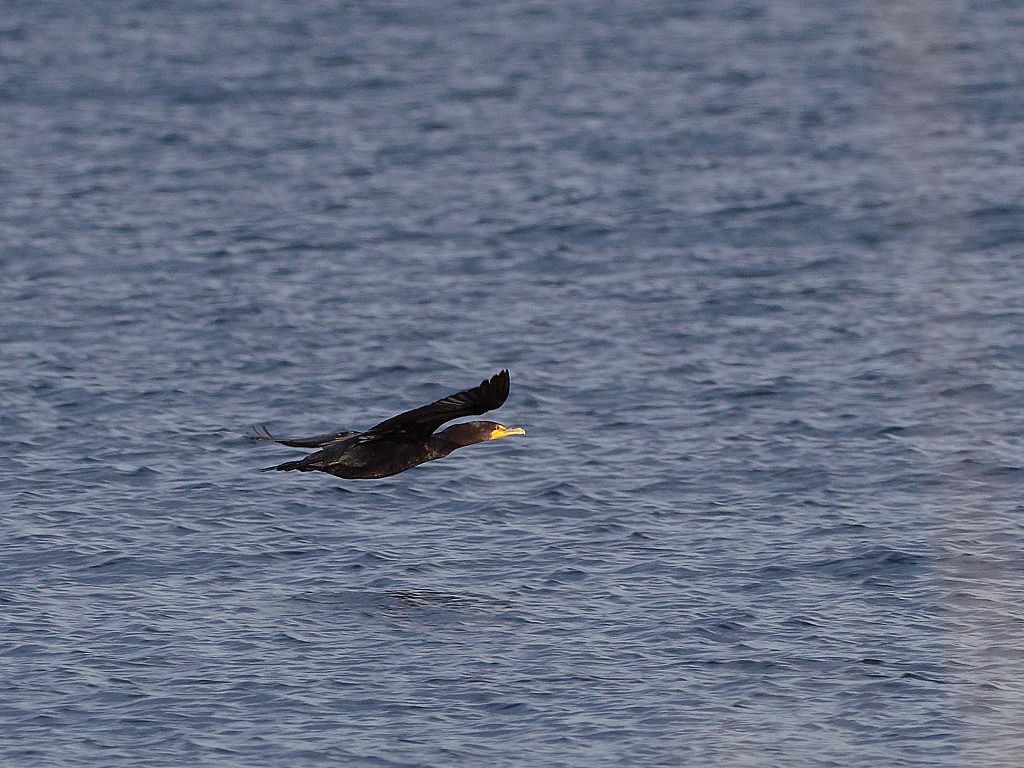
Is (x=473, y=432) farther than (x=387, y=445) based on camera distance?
Yes

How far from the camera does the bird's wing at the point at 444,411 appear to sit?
15.9 m

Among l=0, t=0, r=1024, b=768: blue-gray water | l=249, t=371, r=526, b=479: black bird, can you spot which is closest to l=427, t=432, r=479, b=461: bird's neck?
l=249, t=371, r=526, b=479: black bird

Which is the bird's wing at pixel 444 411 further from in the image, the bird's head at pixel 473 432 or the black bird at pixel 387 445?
the bird's head at pixel 473 432

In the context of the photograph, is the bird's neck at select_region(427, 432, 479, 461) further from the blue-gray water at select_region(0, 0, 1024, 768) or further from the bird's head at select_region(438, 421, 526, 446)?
the blue-gray water at select_region(0, 0, 1024, 768)

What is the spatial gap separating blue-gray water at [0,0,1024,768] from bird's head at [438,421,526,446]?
1.78 metres

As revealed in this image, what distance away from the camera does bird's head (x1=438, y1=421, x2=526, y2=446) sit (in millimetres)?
18453

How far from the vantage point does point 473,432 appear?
1853cm

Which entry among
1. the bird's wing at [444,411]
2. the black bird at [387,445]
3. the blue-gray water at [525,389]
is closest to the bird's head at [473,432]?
the black bird at [387,445]

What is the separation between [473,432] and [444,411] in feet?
6.05

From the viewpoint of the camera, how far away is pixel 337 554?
67.3ft

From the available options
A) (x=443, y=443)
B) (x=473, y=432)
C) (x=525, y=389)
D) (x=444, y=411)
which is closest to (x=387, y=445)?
(x=443, y=443)

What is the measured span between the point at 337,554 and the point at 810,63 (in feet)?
90.3

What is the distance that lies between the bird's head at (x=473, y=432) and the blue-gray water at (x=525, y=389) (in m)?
1.78

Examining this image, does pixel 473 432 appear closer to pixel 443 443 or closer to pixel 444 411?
pixel 443 443
